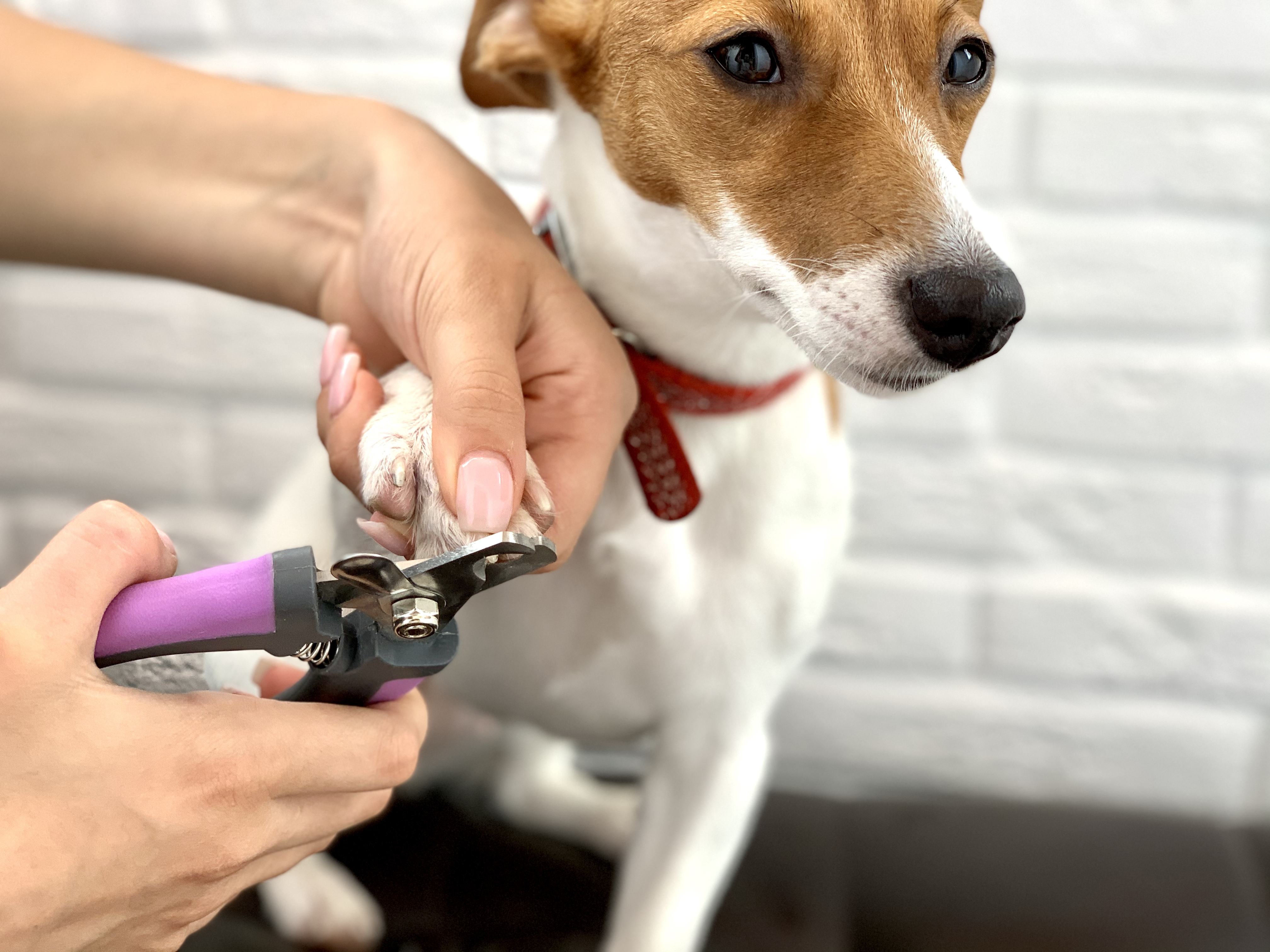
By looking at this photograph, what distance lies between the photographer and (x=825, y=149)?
65cm

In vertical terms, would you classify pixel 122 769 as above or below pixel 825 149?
below

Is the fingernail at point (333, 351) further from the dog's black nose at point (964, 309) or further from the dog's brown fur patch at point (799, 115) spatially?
the dog's black nose at point (964, 309)

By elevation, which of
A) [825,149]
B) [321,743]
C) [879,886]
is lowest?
[879,886]

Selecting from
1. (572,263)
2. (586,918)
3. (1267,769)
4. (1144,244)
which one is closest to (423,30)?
(572,263)

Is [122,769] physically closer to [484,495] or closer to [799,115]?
[484,495]

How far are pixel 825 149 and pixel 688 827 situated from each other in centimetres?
56

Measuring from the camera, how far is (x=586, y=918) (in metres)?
1.02

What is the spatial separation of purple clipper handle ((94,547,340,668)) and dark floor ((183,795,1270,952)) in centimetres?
56

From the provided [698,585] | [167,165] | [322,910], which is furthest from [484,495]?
[322,910]

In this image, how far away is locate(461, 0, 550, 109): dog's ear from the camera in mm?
755

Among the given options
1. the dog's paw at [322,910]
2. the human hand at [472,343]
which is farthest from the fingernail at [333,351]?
the dog's paw at [322,910]

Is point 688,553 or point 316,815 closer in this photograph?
point 316,815

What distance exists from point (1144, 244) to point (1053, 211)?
0.10 meters

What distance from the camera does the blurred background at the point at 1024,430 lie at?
112cm
